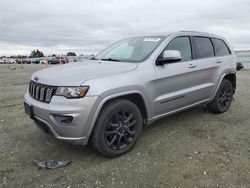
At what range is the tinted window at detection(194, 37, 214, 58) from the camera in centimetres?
434

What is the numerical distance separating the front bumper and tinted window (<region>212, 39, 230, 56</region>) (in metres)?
3.26

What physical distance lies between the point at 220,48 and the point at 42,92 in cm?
385

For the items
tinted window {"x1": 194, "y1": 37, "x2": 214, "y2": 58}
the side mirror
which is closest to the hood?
the side mirror

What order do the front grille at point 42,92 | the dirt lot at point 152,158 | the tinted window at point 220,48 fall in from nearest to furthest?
the dirt lot at point 152,158 → the front grille at point 42,92 → the tinted window at point 220,48

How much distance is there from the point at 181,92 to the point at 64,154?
2.15m

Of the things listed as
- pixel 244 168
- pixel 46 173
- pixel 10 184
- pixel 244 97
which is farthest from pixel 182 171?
pixel 244 97

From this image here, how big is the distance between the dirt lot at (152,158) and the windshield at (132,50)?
138cm

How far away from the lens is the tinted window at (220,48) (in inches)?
190

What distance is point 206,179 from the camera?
266 centimetres

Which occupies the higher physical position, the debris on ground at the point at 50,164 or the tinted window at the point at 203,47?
the tinted window at the point at 203,47

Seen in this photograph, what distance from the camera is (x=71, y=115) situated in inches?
107

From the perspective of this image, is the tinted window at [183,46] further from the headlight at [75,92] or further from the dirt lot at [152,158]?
the headlight at [75,92]

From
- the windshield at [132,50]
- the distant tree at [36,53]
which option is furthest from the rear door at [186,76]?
the distant tree at [36,53]

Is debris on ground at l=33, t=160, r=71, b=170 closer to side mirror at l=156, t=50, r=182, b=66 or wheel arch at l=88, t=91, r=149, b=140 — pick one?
wheel arch at l=88, t=91, r=149, b=140
